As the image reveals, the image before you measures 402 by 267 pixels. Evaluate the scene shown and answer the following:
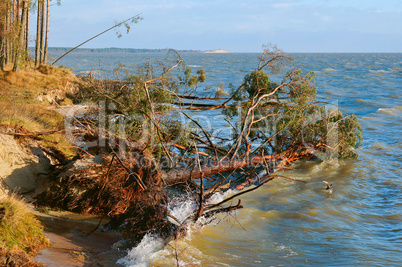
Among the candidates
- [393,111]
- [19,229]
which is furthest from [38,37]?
[393,111]

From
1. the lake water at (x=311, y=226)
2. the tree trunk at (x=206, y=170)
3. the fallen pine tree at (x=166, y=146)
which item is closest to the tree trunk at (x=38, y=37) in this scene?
the fallen pine tree at (x=166, y=146)

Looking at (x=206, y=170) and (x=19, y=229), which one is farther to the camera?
(x=206, y=170)

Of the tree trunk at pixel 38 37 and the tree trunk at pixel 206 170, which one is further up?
the tree trunk at pixel 38 37

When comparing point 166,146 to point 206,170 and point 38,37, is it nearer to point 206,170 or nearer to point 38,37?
point 206,170

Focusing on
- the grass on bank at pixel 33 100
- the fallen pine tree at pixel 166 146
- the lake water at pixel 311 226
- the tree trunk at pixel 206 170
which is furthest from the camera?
the grass on bank at pixel 33 100

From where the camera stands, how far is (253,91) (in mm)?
10164

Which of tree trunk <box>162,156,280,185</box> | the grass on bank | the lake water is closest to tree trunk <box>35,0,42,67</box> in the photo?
the grass on bank

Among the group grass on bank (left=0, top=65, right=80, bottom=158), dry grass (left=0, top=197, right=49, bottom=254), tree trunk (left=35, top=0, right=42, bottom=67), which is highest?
tree trunk (left=35, top=0, right=42, bottom=67)

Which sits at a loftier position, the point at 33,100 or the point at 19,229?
the point at 33,100

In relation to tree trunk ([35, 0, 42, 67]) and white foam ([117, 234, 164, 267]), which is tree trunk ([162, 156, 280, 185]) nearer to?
white foam ([117, 234, 164, 267])

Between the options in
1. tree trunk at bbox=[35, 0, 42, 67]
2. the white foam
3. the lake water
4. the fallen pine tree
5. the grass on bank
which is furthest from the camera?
tree trunk at bbox=[35, 0, 42, 67]

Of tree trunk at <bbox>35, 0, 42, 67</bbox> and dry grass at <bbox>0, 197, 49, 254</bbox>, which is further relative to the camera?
tree trunk at <bbox>35, 0, 42, 67</bbox>

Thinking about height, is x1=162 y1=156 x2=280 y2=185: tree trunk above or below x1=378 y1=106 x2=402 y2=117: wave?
below

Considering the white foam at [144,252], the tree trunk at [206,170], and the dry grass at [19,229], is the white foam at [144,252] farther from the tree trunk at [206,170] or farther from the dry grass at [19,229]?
the tree trunk at [206,170]
